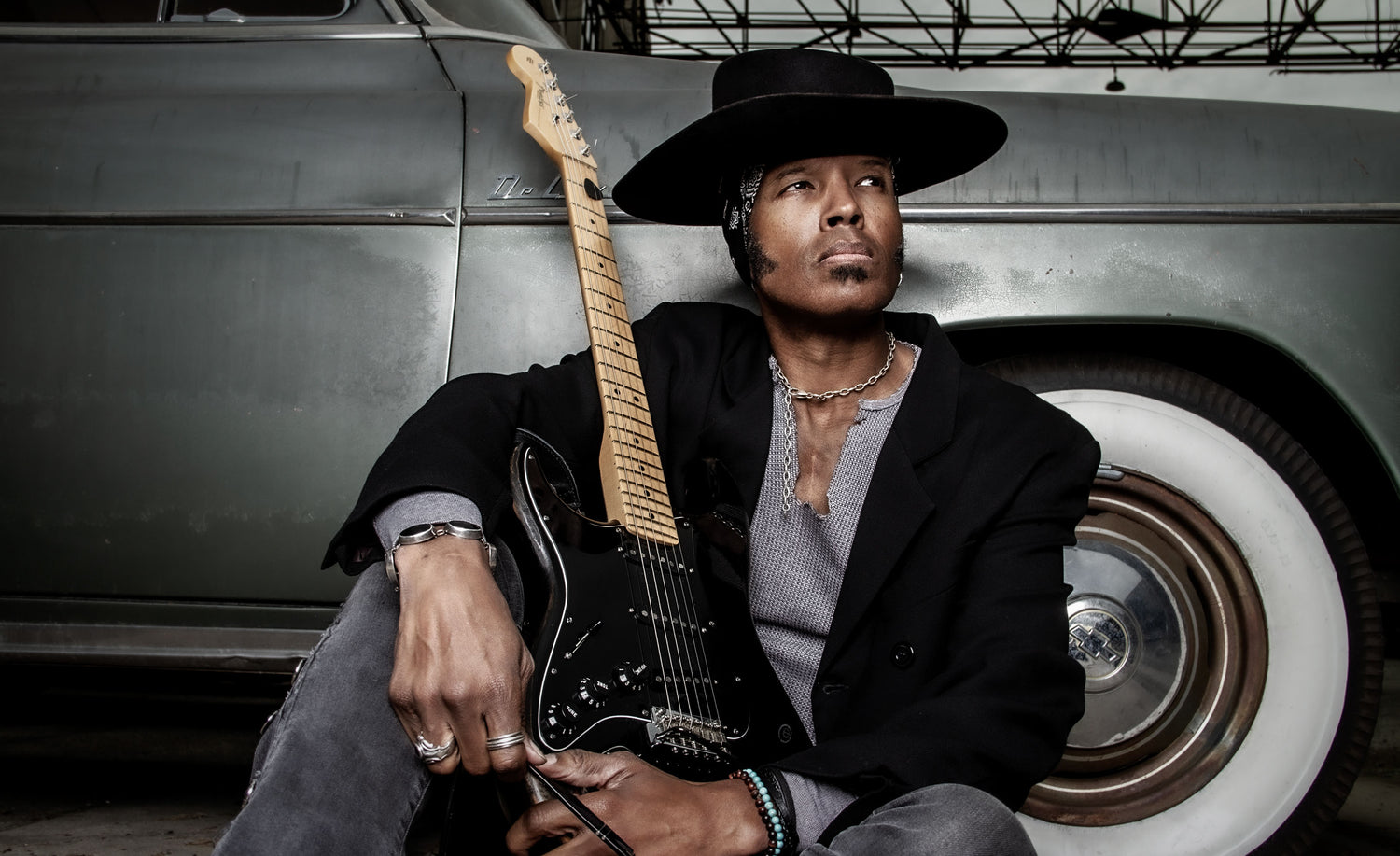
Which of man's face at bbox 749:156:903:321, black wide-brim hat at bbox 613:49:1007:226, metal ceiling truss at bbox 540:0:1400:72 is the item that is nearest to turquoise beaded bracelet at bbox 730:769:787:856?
man's face at bbox 749:156:903:321

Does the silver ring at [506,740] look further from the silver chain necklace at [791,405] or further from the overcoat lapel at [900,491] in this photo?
the silver chain necklace at [791,405]

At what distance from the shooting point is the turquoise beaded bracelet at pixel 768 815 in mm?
1180

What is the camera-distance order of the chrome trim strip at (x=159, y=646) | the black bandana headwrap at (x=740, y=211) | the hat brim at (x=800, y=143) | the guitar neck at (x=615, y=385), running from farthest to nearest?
the chrome trim strip at (x=159, y=646) < the black bandana headwrap at (x=740, y=211) < the hat brim at (x=800, y=143) < the guitar neck at (x=615, y=385)

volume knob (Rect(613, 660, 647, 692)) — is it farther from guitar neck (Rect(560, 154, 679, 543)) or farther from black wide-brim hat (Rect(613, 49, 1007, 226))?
black wide-brim hat (Rect(613, 49, 1007, 226))

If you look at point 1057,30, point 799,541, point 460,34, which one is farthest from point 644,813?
point 1057,30

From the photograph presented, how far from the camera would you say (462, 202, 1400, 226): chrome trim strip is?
5.98 feet

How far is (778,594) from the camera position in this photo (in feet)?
5.19

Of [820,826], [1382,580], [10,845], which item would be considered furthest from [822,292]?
[10,845]

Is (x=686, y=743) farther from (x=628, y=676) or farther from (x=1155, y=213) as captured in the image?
(x=1155, y=213)

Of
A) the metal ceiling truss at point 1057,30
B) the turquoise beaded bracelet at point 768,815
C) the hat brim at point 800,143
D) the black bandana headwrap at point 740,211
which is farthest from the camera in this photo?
the metal ceiling truss at point 1057,30

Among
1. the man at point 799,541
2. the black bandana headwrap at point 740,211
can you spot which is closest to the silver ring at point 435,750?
the man at point 799,541

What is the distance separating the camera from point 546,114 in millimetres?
1761

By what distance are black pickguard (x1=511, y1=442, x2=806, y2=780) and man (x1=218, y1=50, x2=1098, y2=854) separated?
0.05 m

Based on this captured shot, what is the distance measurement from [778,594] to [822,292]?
0.45 m
